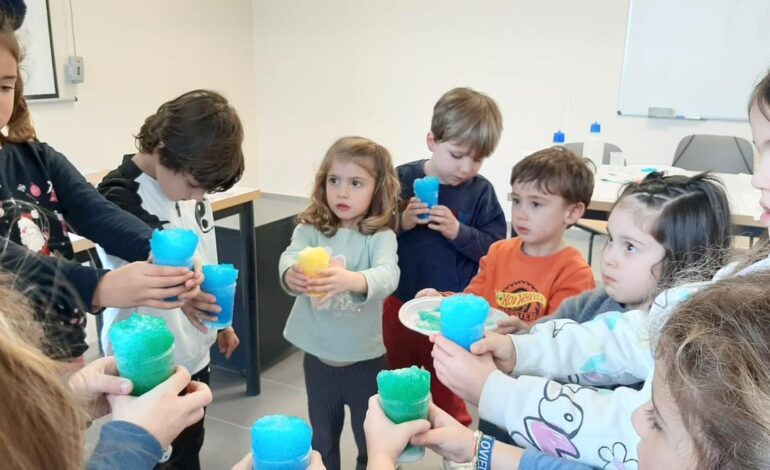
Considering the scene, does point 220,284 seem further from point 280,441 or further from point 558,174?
point 558,174

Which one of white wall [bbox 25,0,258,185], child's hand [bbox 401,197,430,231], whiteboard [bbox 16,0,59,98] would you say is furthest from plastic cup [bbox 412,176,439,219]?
white wall [bbox 25,0,258,185]

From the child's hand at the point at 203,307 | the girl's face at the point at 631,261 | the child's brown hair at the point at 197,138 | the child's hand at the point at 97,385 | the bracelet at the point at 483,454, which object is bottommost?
the bracelet at the point at 483,454

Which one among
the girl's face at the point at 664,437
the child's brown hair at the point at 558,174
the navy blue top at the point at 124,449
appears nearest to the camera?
the girl's face at the point at 664,437

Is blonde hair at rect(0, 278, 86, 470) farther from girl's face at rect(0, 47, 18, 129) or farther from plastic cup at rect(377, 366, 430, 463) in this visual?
girl's face at rect(0, 47, 18, 129)

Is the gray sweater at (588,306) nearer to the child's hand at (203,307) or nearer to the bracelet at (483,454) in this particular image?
the bracelet at (483,454)

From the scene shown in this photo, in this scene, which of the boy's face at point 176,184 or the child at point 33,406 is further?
the boy's face at point 176,184

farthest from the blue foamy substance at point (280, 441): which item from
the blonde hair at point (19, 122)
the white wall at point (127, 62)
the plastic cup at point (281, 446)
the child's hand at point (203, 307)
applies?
the white wall at point (127, 62)

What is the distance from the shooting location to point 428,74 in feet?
18.1

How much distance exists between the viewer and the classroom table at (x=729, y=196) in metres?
2.30

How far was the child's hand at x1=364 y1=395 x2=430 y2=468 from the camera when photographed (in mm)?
929

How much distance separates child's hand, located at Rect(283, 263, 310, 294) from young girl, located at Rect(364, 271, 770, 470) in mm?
1030

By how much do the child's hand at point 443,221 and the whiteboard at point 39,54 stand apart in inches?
135

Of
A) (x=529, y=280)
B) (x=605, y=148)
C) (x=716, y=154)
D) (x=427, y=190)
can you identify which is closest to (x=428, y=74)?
(x=605, y=148)

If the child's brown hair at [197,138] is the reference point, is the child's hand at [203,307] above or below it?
below
